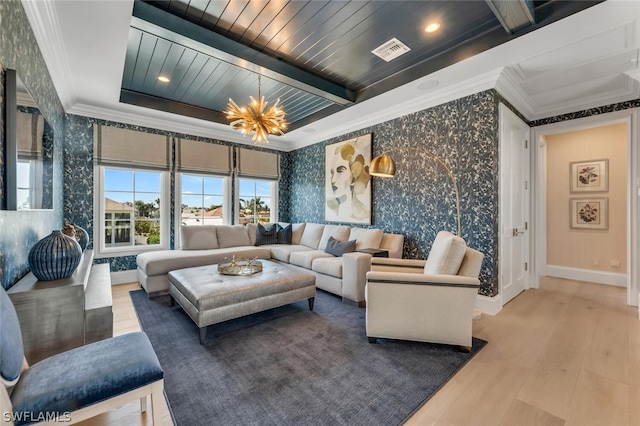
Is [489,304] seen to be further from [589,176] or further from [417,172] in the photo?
[589,176]

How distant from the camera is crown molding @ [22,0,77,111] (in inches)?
74.4

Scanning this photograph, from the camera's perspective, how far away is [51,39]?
225 cm

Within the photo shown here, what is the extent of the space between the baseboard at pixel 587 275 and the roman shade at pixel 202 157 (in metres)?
6.21

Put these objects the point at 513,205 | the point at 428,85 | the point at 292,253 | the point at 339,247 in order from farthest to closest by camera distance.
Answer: the point at 292,253 < the point at 339,247 < the point at 513,205 < the point at 428,85

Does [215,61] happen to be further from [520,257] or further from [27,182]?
[520,257]

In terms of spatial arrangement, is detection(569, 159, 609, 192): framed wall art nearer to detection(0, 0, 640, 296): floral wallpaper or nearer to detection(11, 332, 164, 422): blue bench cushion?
detection(0, 0, 640, 296): floral wallpaper

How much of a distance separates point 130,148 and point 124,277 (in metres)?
2.01

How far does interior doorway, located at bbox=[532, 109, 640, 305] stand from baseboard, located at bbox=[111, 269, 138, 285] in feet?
20.1

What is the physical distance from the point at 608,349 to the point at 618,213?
3159 millimetres

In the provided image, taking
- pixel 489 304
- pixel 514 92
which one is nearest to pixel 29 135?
pixel 489 304

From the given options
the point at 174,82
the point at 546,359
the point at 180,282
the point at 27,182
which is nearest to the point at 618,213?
the point at 546,359

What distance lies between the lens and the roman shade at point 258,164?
17.6ft

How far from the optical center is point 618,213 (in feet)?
13.5

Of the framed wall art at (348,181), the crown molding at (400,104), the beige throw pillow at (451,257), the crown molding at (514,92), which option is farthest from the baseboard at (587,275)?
the beige throw pillow at (451,257)
